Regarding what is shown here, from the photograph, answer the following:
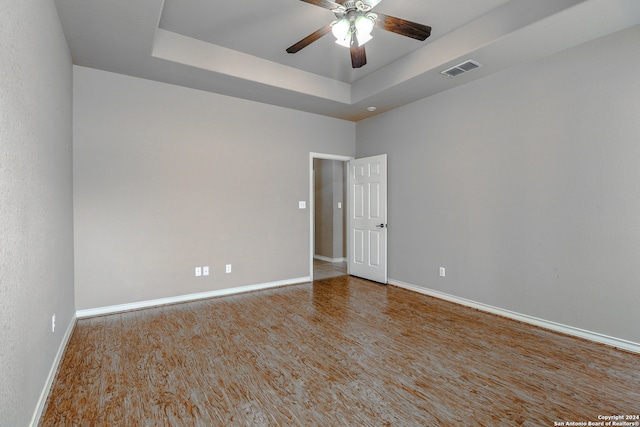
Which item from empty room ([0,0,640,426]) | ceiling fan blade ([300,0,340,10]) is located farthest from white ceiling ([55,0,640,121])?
ceiling fan blade ([300,0,340,10])

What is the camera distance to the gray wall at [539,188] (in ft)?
9.11

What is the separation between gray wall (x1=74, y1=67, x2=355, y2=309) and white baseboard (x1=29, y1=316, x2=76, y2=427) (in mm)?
643

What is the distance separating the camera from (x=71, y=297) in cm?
326

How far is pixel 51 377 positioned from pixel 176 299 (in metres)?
1.81

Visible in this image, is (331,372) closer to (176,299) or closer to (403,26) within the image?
(176,299)

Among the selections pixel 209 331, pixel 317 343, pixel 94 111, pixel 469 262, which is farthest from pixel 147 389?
pixel 469 262

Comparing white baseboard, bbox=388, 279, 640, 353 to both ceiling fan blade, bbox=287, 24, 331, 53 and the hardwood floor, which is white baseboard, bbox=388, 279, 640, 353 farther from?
ceiling fan blade, bbox=287, 24, 331, 53

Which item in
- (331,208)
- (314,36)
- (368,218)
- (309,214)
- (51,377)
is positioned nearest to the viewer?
(51,377)

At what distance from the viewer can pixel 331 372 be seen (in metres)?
2.41

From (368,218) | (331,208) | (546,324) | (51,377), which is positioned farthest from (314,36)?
(331,208)

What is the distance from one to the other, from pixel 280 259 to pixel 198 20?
10.6 ft

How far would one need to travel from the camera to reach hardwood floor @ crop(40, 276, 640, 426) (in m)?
1.93

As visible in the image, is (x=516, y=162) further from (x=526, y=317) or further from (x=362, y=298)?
(x=362, y=298)

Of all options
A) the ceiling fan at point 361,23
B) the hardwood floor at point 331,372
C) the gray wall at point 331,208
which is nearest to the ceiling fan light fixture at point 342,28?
the ceiling fan at point 361,23
